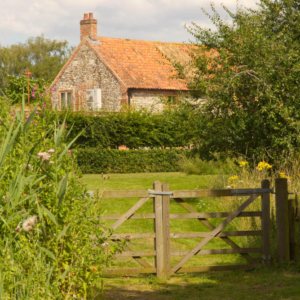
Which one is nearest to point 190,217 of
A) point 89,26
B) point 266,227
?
point 266,227

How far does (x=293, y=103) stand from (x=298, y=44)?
2.10 metres

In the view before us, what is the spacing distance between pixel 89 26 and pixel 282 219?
2528 centimetres

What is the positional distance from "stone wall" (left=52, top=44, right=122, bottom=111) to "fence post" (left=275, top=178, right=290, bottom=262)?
68.7 ft

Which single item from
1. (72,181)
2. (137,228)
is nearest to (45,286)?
(72,181)

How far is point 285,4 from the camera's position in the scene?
1404 centimetres

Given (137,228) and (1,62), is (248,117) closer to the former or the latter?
(137,228)

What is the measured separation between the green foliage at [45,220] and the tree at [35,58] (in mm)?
54751

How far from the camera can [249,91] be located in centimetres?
1105

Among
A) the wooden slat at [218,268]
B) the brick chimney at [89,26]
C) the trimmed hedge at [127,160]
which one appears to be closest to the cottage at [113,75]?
the brick chimney at [89,26]

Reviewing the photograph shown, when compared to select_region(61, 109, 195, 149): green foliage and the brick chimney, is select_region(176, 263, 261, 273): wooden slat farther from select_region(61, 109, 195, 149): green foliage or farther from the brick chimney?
the brick chimney

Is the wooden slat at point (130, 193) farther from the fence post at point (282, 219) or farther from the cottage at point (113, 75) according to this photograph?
the cottage at point (113, 75)

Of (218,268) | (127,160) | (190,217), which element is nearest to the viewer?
(190,217)

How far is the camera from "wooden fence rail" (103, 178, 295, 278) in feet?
19.6

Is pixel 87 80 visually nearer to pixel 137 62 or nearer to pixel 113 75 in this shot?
pixel 113 75
